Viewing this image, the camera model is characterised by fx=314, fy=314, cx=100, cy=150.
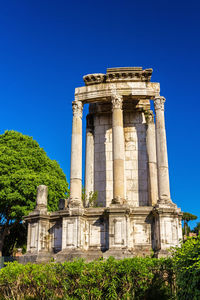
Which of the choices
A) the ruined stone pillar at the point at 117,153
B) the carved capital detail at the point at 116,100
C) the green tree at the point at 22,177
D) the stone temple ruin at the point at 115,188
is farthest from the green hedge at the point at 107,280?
the green tree at the point at 22,177

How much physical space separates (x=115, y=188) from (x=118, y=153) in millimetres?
1882

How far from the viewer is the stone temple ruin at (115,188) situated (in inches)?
594

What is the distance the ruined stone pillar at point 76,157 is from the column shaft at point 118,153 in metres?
2.04

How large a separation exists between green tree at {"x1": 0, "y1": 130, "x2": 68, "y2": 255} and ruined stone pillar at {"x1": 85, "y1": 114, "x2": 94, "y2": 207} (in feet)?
32.7

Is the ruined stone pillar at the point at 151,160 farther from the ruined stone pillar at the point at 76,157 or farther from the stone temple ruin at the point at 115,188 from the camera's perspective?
the ruined stone pillar at the point at 76,157

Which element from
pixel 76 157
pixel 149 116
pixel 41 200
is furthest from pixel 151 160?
pixel 41 200

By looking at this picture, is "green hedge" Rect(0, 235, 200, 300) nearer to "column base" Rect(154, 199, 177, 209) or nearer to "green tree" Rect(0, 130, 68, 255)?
"column base" Rect(154, 199, 177, 209)

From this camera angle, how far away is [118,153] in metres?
16.8

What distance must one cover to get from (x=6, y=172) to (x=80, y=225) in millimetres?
15377

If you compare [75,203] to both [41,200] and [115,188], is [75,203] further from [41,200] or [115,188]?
[41,200]

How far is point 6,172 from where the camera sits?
2861 cm

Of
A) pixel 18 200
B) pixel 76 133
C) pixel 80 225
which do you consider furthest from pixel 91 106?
pixel 18 200

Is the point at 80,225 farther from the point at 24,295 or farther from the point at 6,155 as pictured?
the point at 6,155

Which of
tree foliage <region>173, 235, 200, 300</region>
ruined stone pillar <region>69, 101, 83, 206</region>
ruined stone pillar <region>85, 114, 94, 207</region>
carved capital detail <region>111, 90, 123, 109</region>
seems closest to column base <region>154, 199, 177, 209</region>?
ruined stone pillar <region>69, 101, 83, 206</region>
